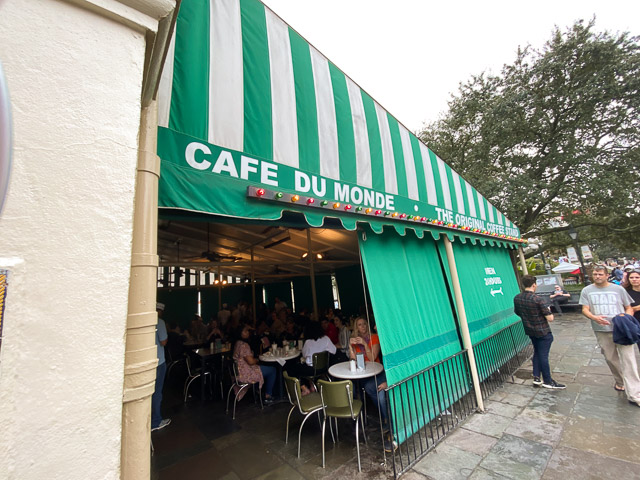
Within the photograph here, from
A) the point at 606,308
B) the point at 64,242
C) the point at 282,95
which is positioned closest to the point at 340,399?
the point at 64,242

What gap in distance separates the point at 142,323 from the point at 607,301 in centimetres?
605

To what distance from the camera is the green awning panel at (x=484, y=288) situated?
5113mm

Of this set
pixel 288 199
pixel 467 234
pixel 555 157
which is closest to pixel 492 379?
pixel 467 234

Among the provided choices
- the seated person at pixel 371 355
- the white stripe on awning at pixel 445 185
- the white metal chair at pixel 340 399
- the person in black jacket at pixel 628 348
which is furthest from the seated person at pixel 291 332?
the person in black jacket at pixel 628 348

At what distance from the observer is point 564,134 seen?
1341 cm

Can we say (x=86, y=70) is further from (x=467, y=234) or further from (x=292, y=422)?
(x=467, y=234)

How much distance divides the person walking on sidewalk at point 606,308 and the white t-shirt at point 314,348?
13.7ft

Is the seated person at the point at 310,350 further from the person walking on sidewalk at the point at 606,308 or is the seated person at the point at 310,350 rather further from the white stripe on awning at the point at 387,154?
the person walking on sidewalk at the point at 606,308

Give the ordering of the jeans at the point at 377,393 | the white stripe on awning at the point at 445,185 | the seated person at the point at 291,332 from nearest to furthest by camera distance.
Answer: the jeans at the point at 377,393 → the white stripe on awning at the point at 445,185 → the seated person at the point at 291,332

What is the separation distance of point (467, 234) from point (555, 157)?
→ 39.9ft

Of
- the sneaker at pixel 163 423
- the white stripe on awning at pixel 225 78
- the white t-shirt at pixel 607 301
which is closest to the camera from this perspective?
the white stripe on awning at pixel 225 78

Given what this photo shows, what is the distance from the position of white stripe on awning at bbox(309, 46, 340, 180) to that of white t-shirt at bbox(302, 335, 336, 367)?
340 cm

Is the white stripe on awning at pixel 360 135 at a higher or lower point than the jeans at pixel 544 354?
higher

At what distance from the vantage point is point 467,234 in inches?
215
